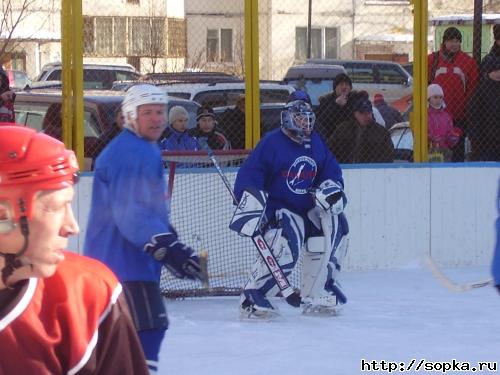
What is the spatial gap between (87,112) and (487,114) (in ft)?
10.5

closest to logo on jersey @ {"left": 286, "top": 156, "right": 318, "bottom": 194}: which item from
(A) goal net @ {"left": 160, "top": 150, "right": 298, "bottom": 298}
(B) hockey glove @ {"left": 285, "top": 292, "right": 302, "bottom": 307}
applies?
(B) hockey glove @ {"left": 285, "top": 292, "right": 302, "bottom": 307}

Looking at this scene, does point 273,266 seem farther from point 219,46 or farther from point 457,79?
point 457,79

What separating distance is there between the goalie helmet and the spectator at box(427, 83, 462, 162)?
7.97 ft

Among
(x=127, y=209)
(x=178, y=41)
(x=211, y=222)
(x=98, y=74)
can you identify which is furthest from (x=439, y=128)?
(x=127, y=209)

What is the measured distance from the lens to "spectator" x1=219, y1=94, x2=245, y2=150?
8.88 metres

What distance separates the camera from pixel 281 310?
7.67 metres

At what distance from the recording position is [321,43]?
48.9ft

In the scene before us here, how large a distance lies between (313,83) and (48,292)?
951cm

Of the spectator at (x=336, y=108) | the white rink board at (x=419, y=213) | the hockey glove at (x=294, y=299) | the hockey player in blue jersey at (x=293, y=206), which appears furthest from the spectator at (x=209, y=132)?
the hockey glove at (x=294, y=299)

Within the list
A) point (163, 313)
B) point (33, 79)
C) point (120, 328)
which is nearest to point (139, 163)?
point (163, 313)

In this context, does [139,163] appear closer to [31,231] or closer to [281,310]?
[31,231]

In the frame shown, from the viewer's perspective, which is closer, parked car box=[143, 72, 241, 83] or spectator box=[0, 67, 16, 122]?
spectator box=[0, 67, 16, 122]

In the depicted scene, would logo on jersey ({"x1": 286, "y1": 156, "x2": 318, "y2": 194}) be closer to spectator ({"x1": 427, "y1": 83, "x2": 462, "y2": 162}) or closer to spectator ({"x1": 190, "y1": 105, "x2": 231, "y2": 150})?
spectator ({"x1": 190, "y1": 105, "x2": 231, "y2": 150})

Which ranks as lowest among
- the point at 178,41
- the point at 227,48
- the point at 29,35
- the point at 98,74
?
the point at 98,74
